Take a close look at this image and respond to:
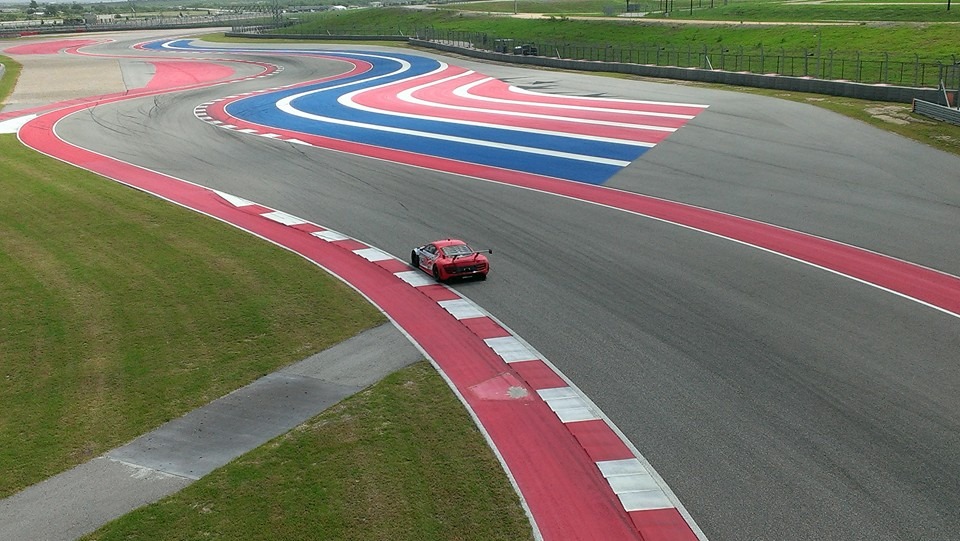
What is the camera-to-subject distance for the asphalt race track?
1369cm

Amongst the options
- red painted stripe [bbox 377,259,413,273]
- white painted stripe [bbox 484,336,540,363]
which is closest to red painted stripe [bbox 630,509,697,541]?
white painted stripe [bbox 484,336,540,363]

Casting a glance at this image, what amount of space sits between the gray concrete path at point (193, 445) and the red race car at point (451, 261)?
393 centimetres

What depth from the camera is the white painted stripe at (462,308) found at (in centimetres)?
2124

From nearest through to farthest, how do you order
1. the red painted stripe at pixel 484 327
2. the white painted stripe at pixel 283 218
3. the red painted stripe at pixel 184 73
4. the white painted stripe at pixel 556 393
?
the white painted stripe at pixel 556 393
the red painted stripe at pixel 484 327
the white painted stripe at pixel 283 218
the red painted stripe at pixel 184 73

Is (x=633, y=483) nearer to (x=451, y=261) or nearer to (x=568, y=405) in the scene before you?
(x=568, y=405)

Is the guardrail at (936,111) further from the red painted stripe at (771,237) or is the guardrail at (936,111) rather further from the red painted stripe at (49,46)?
the red painted stripe at (49,46)

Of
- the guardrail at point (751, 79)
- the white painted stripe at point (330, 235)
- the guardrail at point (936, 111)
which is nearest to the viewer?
the white painted stripe at point (330, 235)

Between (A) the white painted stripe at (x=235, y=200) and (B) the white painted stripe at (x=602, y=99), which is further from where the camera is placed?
(B) the white painted stripe at (x=602, y=99)

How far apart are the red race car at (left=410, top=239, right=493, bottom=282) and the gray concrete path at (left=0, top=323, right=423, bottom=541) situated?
12.9 ft

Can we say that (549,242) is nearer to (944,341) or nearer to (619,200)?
(619,200)

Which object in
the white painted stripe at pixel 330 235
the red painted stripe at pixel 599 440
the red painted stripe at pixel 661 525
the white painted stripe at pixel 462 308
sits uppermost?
the white painted stripe at pixel 330 235

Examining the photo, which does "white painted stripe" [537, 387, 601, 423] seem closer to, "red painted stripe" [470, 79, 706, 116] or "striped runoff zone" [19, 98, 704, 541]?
"striped runoff zone" [19, 98, 704, 541]

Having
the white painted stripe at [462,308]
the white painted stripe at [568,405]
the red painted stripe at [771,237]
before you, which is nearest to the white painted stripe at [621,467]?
the white painted stripe at [568,405]

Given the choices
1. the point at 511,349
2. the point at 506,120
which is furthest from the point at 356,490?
the point at 506,120
